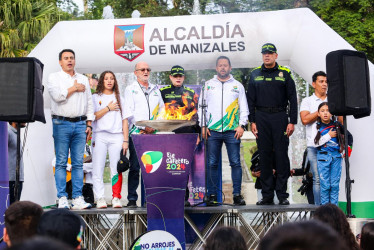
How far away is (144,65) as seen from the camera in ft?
24.8

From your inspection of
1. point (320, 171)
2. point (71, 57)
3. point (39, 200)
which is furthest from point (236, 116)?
point (39, 200)

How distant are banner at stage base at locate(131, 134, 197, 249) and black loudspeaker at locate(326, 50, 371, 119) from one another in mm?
1593

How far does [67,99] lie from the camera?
7242 millimetres

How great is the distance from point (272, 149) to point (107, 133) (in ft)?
6.85

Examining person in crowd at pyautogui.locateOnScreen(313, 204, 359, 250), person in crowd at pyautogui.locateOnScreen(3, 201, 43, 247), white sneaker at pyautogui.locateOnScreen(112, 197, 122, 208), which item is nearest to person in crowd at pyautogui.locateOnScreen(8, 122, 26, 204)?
white sneaker at pyautogui.locateOnScreen(112, 197, 122, 208)

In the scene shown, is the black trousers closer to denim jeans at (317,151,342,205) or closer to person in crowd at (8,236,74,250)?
denim jeans at (317,151,342,205)

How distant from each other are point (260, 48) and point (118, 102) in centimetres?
207

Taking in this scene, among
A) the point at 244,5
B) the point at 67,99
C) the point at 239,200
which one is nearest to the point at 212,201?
the point at 239,200

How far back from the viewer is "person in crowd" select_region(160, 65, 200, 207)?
25.0ft

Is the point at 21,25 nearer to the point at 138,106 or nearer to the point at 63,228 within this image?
the point at 138,106

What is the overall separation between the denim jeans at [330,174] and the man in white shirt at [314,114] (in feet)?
0.75

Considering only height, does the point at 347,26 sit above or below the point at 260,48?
above

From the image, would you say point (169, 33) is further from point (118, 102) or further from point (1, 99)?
point (1, 99)

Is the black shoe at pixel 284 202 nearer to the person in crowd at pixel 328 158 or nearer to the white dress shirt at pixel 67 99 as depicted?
the person in crowd at pixel 328 158
